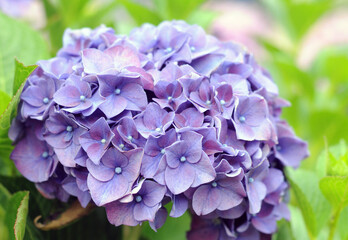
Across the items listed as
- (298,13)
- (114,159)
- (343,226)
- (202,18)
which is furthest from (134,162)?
(298,13)

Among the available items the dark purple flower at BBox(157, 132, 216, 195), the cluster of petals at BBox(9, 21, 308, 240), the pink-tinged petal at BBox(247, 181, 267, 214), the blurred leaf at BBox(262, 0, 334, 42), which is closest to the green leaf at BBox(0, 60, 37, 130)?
the cluster of petals at BBox(9, 21, 308, 240)

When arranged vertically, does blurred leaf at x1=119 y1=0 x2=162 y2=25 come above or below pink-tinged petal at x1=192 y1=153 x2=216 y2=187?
below

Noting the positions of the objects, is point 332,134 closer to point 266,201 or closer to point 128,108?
point 266,201

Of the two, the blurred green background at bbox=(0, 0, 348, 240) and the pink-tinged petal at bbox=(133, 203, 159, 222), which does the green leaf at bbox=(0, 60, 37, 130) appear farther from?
the pink-tinged petal at bbox=(133, 203, 159, 222)

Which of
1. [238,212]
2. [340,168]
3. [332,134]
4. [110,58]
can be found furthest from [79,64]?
[332,134]

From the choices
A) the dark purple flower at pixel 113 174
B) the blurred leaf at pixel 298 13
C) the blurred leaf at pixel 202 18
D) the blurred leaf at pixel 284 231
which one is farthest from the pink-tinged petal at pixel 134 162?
the blurred leaf at pixel 298 13

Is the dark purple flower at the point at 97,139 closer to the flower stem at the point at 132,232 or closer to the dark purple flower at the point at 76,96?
the dark purple flower at the point at 76,96

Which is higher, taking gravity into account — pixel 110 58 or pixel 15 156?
pixel 110 58
